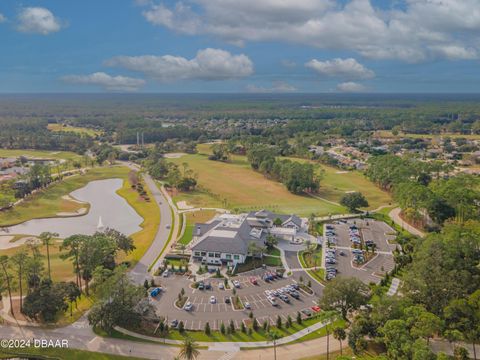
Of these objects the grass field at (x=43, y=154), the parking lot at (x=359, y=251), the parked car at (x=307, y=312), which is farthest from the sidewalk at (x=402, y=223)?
the grass field at (x=43, y=154)

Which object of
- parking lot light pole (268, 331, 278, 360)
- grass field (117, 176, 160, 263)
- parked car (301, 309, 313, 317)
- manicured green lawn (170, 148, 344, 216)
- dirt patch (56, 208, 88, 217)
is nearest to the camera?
parking lot light pole (268, 331, 278, 360)

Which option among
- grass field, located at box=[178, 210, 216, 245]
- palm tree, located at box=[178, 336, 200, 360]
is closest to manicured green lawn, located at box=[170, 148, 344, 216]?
grass field, located at box=[178, 210, 216, 245]

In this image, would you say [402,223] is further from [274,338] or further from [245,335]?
[274,338]

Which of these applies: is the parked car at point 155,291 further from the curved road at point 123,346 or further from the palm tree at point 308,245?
the palm tree at point 308,245

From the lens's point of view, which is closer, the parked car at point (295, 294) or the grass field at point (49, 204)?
the parked car at point (295, 294)

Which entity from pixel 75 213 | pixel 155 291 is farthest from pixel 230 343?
pixel 75 213

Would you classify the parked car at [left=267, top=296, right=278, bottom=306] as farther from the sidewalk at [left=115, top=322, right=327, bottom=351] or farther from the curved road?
the curved road
